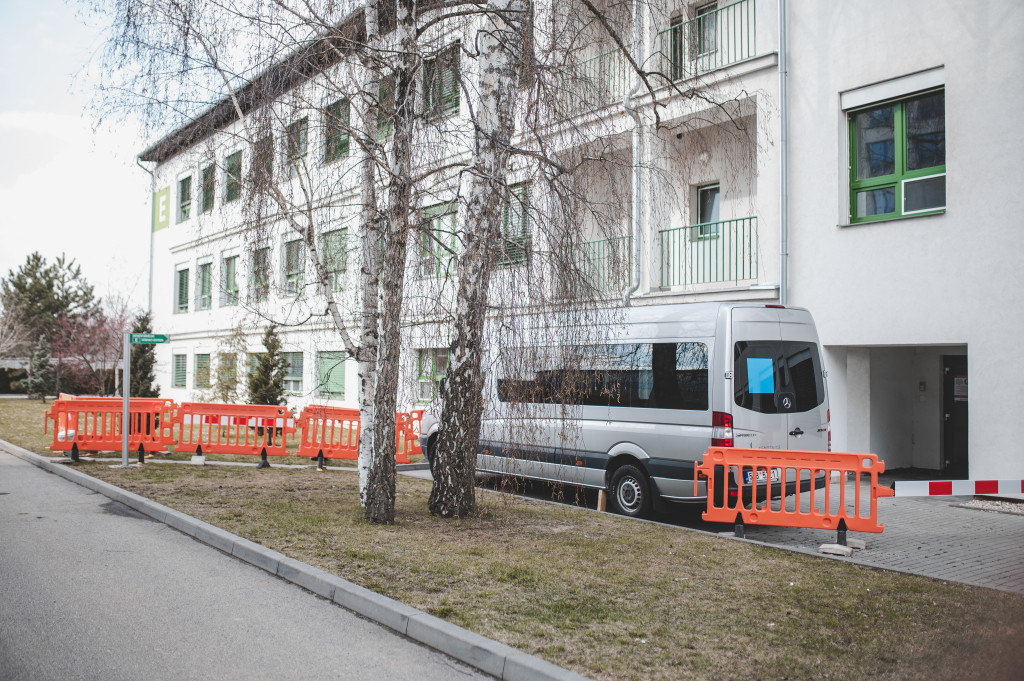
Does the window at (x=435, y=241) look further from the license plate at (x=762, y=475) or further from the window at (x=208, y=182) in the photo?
the license plate at (x=762, y=475)

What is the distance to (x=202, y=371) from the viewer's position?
85.1ft

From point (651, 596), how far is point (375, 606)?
2.06m

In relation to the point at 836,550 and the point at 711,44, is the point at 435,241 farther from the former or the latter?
the point at 711,44

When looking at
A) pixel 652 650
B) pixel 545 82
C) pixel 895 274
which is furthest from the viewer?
pixel 895 274

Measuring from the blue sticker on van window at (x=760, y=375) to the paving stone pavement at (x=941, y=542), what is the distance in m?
1.66

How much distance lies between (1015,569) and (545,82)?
6173 mm

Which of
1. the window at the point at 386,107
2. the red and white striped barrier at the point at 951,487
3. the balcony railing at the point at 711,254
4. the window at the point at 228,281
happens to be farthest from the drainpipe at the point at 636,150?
the window at the point at 228,281

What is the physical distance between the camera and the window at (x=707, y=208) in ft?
48.7

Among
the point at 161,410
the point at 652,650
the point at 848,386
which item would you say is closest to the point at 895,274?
the point at 848,386

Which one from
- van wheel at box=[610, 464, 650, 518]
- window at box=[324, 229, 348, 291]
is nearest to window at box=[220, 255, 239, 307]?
window at box=[324, 229, 348, 291]

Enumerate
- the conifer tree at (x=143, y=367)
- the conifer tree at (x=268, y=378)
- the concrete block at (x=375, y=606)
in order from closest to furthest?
the concrete block at (x=375, y=606) < the conifer tree at (x=268, y=378) < the conifer tree at (x=143, y=367)

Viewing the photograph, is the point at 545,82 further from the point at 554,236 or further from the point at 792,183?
the point at 792,183

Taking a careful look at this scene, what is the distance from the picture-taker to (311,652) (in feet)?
16.0

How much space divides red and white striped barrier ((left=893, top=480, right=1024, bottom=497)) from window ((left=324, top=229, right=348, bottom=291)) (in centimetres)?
612
